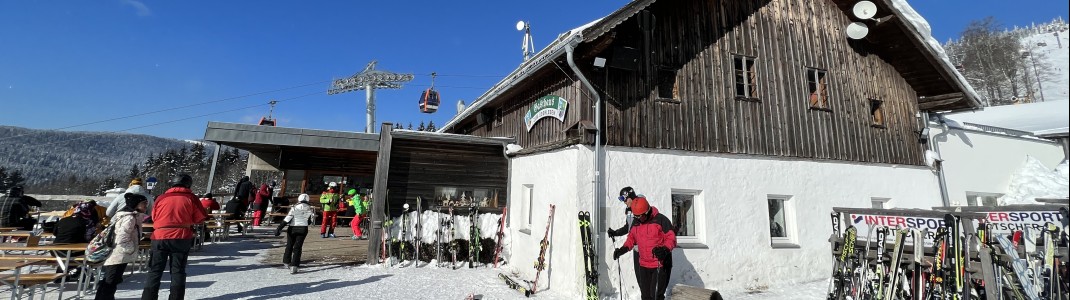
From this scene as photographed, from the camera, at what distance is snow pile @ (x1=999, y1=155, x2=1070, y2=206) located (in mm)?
11259

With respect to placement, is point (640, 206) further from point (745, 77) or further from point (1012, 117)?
point (1012, 117)

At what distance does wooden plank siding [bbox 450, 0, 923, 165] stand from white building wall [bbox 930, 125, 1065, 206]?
54.8 inches

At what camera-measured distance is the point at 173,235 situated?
5.80 m

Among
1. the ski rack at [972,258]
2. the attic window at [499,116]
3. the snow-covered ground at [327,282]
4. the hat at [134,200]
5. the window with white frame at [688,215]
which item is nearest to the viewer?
the ski rack at [972,258]

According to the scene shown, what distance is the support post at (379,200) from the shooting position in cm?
934

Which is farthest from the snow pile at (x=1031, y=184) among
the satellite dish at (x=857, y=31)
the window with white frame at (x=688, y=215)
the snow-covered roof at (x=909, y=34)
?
the window with white frame at (x=688, y=215)

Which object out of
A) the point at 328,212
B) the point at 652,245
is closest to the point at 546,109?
the point at 652,245

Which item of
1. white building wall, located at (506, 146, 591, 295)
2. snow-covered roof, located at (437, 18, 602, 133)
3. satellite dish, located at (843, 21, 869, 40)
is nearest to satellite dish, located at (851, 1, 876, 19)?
satellite dish, located at (843, 21, 869, 40)

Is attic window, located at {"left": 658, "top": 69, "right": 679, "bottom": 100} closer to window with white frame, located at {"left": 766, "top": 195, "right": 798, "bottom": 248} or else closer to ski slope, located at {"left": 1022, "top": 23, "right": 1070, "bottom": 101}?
window with white frame, located at {"left": 766, "top": 195, "right": 798, "bottom": 248}

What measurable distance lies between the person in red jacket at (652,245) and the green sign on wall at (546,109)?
259 centimetres

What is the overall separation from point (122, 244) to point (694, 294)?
7.25m

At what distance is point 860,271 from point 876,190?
14.5ft

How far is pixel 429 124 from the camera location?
2707 inches

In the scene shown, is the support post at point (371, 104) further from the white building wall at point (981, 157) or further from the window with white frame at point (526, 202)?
the white building wall at point (981, 157)
